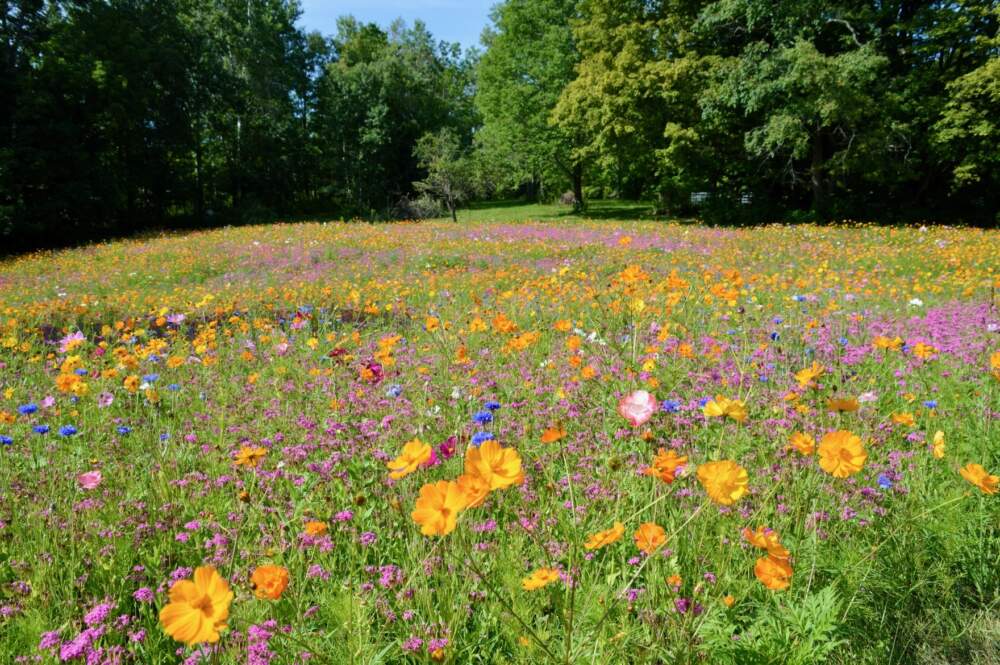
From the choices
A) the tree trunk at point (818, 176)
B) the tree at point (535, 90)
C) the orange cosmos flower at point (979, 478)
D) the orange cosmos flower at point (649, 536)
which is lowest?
the orange cosmos flower at point (649, 536)

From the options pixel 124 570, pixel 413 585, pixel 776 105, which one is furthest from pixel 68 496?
pixel 776 105

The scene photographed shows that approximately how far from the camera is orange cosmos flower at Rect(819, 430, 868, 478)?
1.31 meters

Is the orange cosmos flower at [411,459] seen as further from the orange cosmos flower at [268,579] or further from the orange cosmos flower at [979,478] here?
the orange cosmos flower at [979,478]

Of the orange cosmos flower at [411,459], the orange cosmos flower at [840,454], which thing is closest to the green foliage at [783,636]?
the orange cosmos flower at [840,454]

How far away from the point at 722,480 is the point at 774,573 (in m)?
0.24

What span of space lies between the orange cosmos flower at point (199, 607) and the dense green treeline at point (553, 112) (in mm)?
18744

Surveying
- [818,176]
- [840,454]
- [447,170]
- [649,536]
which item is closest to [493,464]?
[649,536]

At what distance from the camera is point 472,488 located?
1021 millimetres

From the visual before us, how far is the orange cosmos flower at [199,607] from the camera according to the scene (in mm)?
917

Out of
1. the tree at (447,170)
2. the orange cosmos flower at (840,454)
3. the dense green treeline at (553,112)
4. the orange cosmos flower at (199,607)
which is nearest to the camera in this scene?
the orange cosmos flower at (199,607)

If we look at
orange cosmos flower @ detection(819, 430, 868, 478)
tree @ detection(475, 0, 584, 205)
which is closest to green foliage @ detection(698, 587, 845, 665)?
orange cosmos flower @ detection(819, 430, 868, 478)

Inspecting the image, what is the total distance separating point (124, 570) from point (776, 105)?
20.9m

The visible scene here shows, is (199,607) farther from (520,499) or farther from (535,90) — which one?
(535,90)

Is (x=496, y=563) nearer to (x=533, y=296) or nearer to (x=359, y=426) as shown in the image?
(x=359, y=426)
